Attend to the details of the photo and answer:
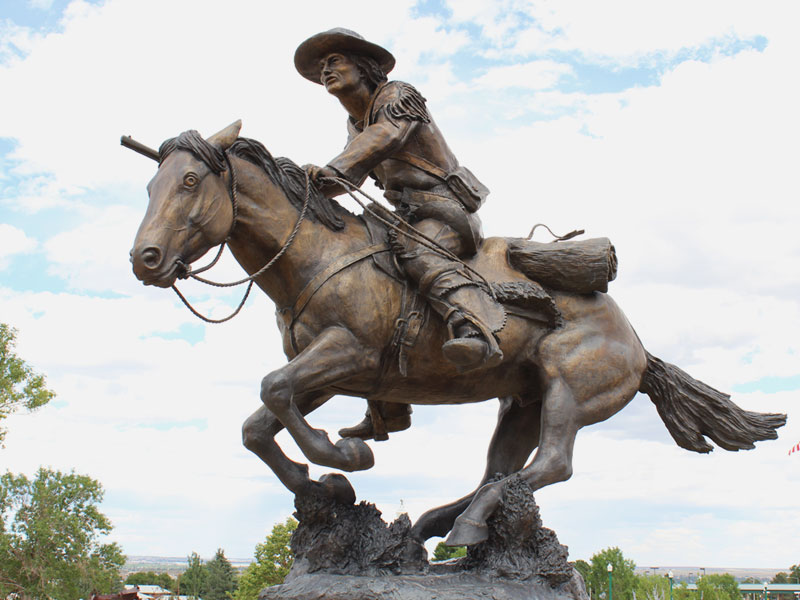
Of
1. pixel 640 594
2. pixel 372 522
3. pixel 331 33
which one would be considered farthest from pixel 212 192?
pixel 640 594

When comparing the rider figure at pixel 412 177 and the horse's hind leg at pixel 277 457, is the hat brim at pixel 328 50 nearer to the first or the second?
the rider figure at pixel 412 177

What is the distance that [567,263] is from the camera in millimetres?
5766

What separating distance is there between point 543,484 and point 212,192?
291 centimetres

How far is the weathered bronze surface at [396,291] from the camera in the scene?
4.84m

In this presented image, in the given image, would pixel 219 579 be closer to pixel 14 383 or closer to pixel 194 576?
pixel 194 576

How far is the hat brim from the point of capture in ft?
18.6

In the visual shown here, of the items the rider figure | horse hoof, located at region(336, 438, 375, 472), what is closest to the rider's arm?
the rider figure

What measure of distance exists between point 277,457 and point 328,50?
291cm

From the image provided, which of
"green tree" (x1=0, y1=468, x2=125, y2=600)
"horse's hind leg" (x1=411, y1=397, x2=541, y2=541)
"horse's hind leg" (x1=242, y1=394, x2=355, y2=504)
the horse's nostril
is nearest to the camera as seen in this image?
the horse's nostril

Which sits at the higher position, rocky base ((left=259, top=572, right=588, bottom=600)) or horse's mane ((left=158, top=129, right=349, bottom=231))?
horse's mane ((left=158, top=129, right=349, bottom=231))

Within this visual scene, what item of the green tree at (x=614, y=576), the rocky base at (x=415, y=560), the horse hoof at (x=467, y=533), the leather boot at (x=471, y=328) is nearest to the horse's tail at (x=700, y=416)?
the rocky base at (x=415, y=560)

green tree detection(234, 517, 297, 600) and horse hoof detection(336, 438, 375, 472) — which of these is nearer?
horse hoof detection(336, 438, 375, 472)

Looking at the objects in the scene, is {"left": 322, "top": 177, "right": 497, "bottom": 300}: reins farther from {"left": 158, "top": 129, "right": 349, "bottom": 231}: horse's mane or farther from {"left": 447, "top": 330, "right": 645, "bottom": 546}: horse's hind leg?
{"left": 447, "top": 330, "right": 645, "bottom": 546}: horse's hind leg

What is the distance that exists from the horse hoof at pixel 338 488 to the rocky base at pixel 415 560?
0.06m
